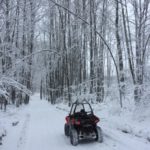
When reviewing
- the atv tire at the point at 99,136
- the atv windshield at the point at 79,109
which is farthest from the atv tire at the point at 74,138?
the atv windshield at the point at 79,109

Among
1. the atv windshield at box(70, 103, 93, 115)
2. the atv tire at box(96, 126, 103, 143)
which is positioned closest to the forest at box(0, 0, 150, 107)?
the atv windshield at box(70, 103, 93, 115)

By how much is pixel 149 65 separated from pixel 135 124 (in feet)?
10.7

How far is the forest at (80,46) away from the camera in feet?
36.9

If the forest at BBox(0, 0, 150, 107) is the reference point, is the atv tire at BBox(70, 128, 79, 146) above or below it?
below

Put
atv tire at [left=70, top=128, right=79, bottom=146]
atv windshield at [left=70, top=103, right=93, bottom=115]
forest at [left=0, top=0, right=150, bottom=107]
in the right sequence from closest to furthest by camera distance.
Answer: atv tire at [left=70, top=128, right=79, bottom=146] → atv windshield at [left=70, top=103, right=93, bottom=115] → forest at [left=0, top=0, right=150, bottom=107]

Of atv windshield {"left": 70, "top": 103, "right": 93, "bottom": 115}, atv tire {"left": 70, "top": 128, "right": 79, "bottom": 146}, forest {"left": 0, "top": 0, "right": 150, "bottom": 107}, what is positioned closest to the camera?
atv tire {"left": 70, "top": 128, "right": 79, "bottom": 146}

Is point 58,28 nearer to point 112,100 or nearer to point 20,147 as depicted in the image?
point 112,100

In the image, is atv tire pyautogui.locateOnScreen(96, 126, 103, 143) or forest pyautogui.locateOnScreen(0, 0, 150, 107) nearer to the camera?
atv tire pyautogui.locateOnScreen(96, 126, 103, 143)

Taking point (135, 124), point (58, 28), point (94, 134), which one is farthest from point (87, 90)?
point (58, 28)

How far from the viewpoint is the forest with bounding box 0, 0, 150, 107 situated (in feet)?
36.9

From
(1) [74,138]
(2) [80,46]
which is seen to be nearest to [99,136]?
(1) [74,138]

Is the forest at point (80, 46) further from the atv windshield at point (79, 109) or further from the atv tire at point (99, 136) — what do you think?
the atv tire at point (99, 136)

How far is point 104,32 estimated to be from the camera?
1027 inches

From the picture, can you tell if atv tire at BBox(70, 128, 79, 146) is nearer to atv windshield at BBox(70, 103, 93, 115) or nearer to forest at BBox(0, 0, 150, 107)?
atv windshield at BBox(70, 103, 93, 115)
